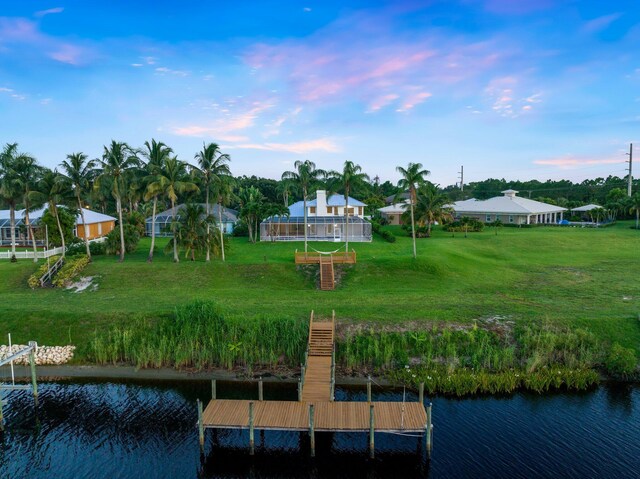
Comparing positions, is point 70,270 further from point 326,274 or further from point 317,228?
point 317,228

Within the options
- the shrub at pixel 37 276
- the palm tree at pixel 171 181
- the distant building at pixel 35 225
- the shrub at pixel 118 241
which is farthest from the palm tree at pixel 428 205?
the shrub at pixel 37 276

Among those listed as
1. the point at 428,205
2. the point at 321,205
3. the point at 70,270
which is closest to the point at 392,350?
the point at 70,270

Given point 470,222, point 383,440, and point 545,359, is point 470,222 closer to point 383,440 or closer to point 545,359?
point 545,359

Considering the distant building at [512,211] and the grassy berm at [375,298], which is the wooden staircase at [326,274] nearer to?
the grassy berm at [375,298]

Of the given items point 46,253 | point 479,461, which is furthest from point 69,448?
point 46,253

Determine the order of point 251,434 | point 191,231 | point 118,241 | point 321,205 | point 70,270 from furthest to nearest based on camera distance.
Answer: point 321,205 < point 118,241 < point 191,231 < point 70,270 < point 251,434

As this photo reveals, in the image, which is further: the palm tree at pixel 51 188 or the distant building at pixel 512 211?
the distant building at pixel 512 211
